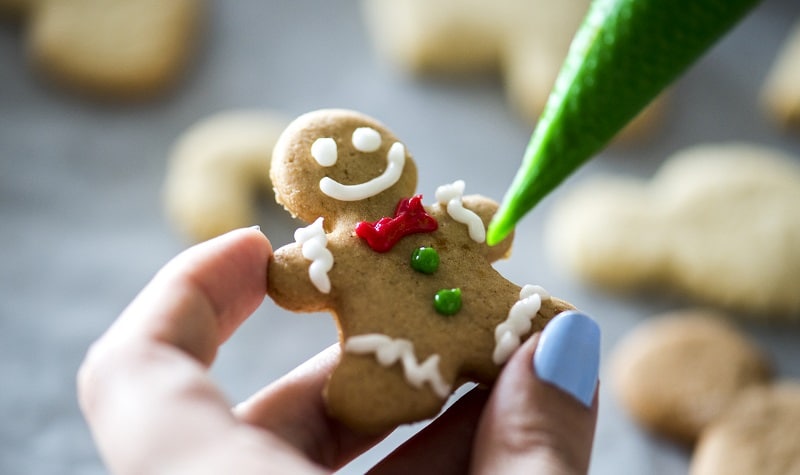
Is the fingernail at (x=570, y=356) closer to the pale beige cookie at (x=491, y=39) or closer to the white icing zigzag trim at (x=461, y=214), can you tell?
the white icing zigzag trim at (x=461, y=214)

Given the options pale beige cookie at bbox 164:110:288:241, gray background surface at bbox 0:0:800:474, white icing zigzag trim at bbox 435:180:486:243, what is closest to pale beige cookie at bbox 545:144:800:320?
gray background surface at bbox 0:0:800:474

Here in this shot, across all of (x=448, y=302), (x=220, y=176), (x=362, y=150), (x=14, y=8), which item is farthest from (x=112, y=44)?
(x=448, y=302)

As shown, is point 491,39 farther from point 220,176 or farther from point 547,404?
point 547,404

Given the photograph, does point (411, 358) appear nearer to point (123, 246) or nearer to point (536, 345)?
point (536, 345)

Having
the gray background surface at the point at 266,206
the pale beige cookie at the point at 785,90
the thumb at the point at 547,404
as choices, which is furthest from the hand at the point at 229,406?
the pale beige cookie at the point at 785,90

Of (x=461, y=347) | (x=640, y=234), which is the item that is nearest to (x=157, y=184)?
(x=640, y=234)

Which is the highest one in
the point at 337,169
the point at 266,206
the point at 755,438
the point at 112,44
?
the point at 337,169
